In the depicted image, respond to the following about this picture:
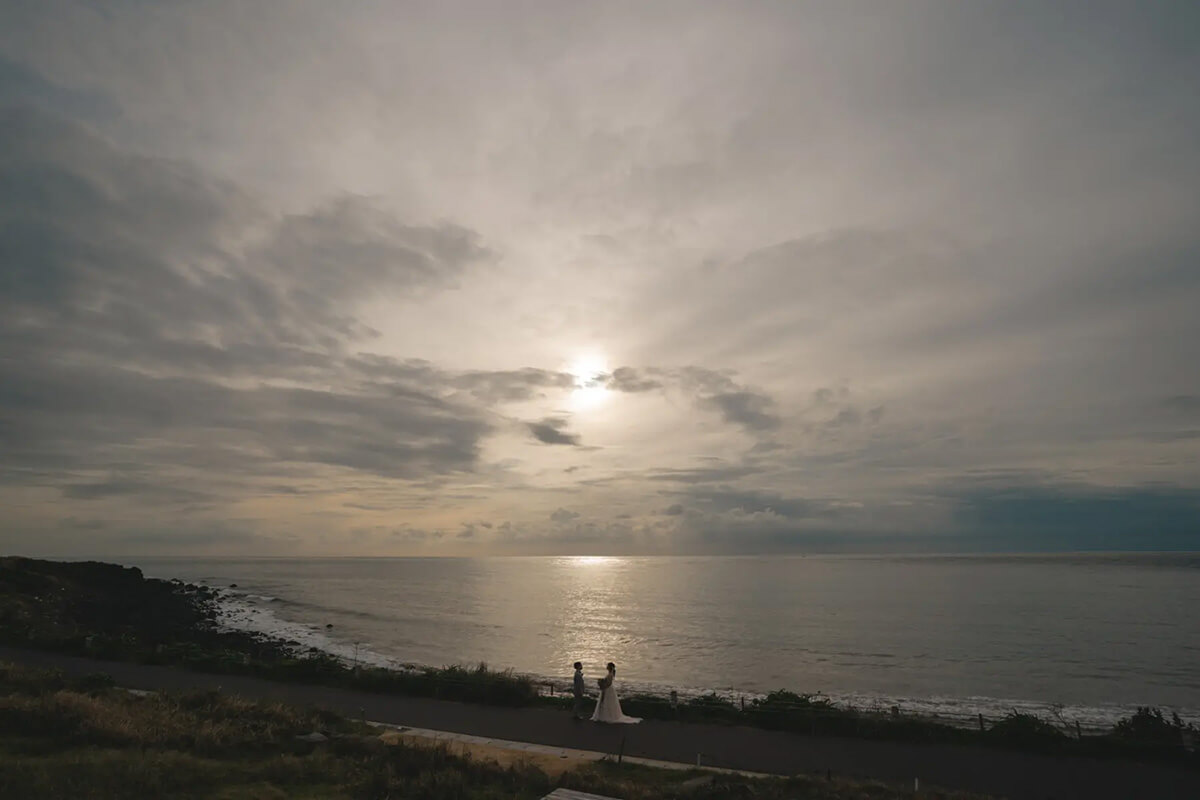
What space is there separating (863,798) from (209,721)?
1409cm

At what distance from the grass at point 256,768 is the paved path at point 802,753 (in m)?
2.33

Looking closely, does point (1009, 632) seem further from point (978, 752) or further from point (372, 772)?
point (372, 772)

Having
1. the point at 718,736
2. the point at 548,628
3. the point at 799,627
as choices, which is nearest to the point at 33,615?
the point at 548,628

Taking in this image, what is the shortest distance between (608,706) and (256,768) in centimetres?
914

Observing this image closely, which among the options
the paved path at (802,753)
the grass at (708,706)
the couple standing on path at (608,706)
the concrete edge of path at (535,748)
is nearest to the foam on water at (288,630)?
the grass at (708,706)

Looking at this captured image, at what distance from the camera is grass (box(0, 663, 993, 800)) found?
11.5 m

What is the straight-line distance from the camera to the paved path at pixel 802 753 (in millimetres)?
14820

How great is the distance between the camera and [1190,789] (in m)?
14.7

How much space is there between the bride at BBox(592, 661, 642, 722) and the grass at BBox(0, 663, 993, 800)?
4.40 metres

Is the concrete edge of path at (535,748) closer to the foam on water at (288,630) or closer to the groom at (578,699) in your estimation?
the groom at (578,699)

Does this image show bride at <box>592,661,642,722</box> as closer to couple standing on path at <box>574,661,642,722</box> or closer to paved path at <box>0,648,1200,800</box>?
couple standing on path at <box>574,661,642,722</box>

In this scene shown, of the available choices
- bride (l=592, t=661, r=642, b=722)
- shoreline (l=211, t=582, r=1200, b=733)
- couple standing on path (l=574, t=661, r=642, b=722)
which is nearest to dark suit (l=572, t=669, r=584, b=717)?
couple standing on path (l=574, t=661, r=642, b=722)

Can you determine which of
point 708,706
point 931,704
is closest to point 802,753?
point 708,706

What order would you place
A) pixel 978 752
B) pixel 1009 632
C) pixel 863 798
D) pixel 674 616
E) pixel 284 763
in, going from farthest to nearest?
1. pixel 674 616
2. pixel 1009 632
3. pixel 978 752
4. pixel 284 763
5. pixel 863 798
